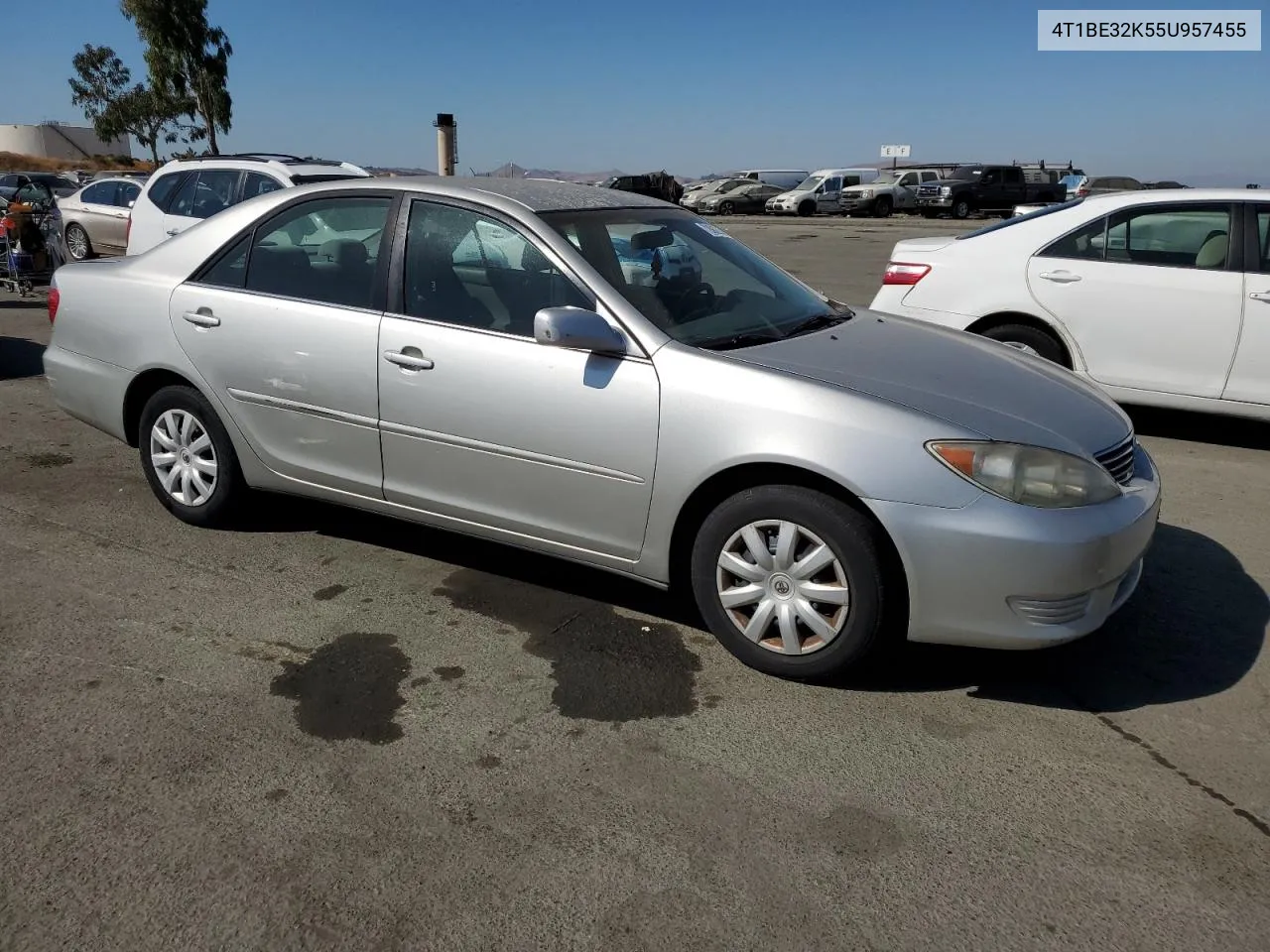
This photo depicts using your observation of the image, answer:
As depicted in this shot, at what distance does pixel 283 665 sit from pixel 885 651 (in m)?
2.01

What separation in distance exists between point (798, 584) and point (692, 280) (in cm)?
137

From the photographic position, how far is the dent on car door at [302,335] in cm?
413

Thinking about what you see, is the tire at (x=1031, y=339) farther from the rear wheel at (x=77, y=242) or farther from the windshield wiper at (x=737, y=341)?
the rear wheel at (x=77, y=242)

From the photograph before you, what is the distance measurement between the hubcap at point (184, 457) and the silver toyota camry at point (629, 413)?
0.5 inches

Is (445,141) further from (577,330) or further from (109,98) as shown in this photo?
(109,98)

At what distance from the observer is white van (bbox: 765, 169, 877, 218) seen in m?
40.2

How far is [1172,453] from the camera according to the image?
247 inches

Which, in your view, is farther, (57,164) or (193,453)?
(57,164)

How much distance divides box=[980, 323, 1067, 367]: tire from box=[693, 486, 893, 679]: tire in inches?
149

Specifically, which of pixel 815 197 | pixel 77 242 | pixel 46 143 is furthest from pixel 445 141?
pixel 46 143

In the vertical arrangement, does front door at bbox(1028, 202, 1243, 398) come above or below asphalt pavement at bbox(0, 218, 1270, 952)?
above

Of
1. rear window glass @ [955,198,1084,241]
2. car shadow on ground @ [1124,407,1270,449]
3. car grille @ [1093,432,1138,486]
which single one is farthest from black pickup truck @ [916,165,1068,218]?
car grille @ [1093,432,1138,486]

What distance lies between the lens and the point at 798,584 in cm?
337

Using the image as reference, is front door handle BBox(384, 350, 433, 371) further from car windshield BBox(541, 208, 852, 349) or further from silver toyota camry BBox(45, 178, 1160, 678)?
car windshield BBox(541, 208, 852, 349)
